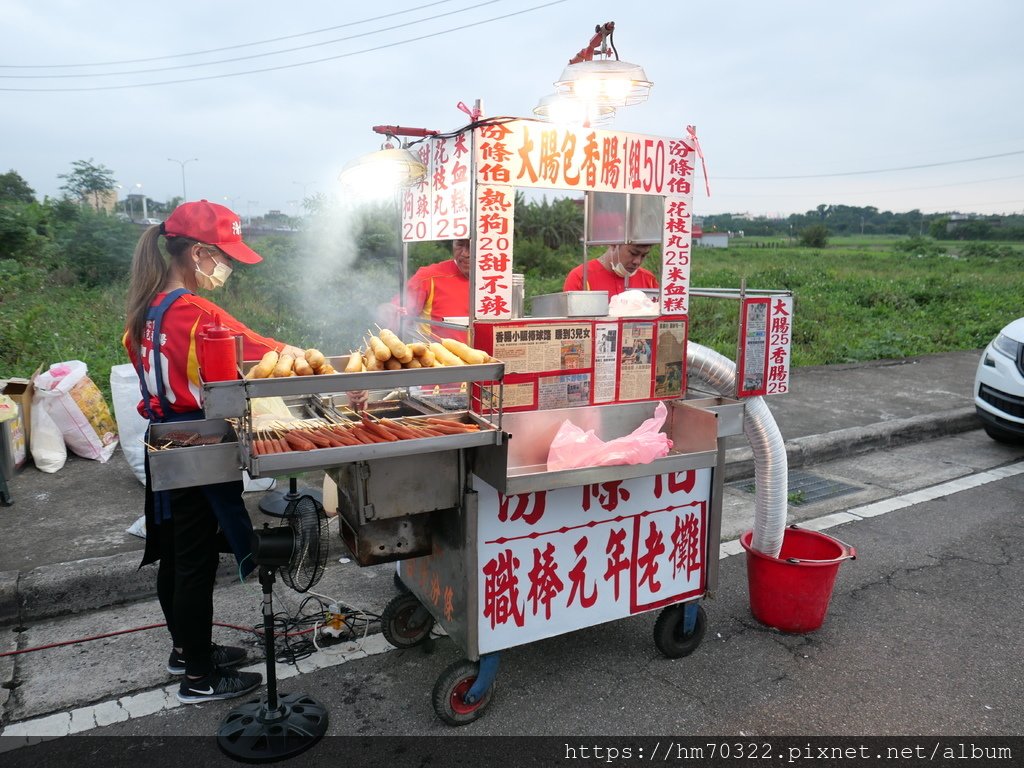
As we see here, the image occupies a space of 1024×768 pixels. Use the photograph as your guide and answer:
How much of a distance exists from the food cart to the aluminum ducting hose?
0.33ft

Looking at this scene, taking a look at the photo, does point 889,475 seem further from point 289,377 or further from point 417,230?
point 289,377

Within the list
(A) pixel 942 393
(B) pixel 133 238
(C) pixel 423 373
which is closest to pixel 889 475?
(A) pixel 942 393

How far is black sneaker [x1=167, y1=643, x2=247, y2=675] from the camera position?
314 cm

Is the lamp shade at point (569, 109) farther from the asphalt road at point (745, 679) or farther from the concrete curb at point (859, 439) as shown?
the concrete curb at point (859, 439)

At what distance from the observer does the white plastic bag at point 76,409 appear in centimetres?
525

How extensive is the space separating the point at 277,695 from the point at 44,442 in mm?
3456

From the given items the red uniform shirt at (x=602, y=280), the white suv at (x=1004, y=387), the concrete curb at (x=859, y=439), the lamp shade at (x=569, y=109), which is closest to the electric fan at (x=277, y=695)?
the lamp shade at (x=569, y=109)

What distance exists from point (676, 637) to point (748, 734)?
0.59 metres

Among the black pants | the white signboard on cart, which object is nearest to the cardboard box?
the black pants

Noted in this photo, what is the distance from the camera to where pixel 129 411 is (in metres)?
4.89

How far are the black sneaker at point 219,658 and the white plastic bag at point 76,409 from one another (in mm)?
2695

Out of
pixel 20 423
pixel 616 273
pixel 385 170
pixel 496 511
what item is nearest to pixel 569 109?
pixel 385 170

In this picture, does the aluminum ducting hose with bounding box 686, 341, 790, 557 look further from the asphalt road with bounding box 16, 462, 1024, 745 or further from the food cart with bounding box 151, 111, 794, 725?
the asphalt road with bounding box 16, 462, 1024, 745

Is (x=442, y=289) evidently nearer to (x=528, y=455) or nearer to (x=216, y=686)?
(x=528, y=455)
